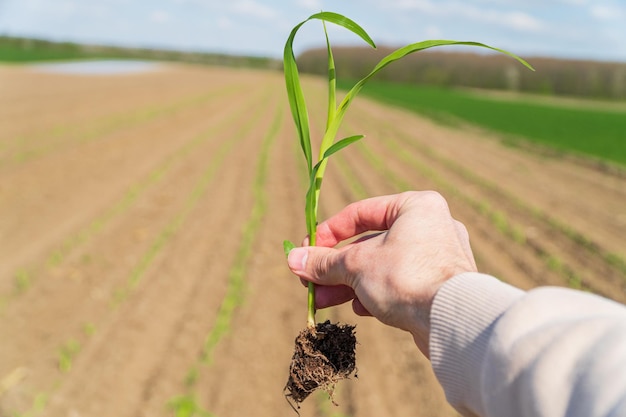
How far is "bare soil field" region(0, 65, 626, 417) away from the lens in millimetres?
4164

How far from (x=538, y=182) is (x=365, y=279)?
11010 mm

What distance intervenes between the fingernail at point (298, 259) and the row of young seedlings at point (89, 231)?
178 inches

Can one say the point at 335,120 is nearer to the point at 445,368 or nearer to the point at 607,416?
the point at 445,368

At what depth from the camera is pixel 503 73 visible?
6356 cm

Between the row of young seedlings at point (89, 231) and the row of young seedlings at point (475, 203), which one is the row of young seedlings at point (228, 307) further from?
the row of young seedlings at point (475, 203)

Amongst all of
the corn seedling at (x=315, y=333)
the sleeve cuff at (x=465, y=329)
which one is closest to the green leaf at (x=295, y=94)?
the corn seedling at (x=315, y=333)

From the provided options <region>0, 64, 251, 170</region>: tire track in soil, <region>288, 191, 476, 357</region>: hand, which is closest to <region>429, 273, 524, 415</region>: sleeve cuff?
<region>288, 191, 476, 357</region>: hand

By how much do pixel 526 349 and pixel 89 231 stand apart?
682 centimetres

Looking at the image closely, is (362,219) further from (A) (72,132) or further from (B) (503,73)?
(B) (503,73)

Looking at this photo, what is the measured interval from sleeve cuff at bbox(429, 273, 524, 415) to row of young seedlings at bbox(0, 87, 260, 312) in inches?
202

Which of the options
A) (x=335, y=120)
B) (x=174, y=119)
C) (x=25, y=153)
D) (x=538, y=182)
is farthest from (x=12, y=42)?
(x=335, y=120)

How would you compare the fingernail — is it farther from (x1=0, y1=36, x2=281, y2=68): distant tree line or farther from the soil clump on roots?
(x1=0, y1=36, x2=281, y2=68): distant tree line

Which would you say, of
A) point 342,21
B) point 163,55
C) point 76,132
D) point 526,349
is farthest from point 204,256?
point 163,55

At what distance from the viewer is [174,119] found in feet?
58.8
